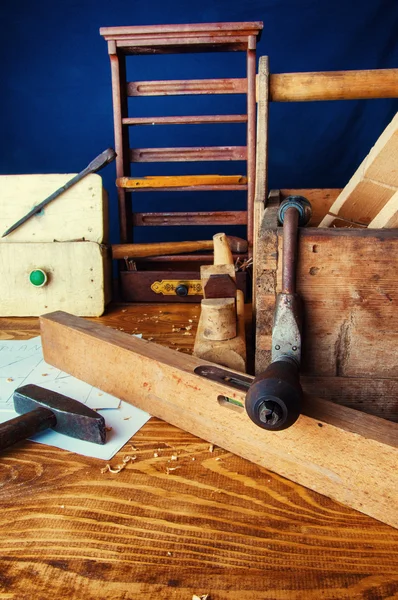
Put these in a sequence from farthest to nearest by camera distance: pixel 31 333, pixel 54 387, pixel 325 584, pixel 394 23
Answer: pixel 394 23
pixel 31 333
pixel 54 387
pixel 325 584

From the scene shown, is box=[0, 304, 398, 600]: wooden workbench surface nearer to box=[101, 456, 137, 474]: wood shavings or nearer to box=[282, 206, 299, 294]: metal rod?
box=[101, 456, 137, 474]: wood shavings

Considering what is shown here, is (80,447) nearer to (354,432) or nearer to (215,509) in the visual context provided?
(215,509)

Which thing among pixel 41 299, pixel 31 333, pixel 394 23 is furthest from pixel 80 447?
pixel 394 23

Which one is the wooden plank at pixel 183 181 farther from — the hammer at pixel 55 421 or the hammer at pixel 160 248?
the hammer at pixel 55 421

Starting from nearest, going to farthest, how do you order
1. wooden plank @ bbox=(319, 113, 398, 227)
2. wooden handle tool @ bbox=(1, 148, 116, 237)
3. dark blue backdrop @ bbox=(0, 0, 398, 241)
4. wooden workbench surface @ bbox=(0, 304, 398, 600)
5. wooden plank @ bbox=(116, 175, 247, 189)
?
wooden workbench surface @ bbox=(0, 304, 398, 600), wooden plank @ bbox=(319, 113, 398, 227), wooden handle tool @ bbox=(1, 148, 116, 237), wooden plank @ bbox=(116, 175, 247, 189), dark blue backdrop @ bbox=(0, 0, 398, 241)

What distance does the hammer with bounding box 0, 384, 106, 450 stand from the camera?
2.28 feet

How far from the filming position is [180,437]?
2.45ft

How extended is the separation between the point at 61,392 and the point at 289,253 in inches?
20.2

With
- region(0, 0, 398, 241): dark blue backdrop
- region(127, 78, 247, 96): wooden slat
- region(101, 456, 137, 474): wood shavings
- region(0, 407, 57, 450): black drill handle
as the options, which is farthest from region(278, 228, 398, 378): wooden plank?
region(0, 0, 398, 241): dark blue backdrop

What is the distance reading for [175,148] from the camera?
150 centimetres

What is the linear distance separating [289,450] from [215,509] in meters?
0.12

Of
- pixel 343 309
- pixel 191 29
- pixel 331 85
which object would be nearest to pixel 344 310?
pixel 343 309

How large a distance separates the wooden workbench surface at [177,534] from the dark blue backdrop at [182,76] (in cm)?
173

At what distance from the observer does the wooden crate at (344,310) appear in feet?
2.19
